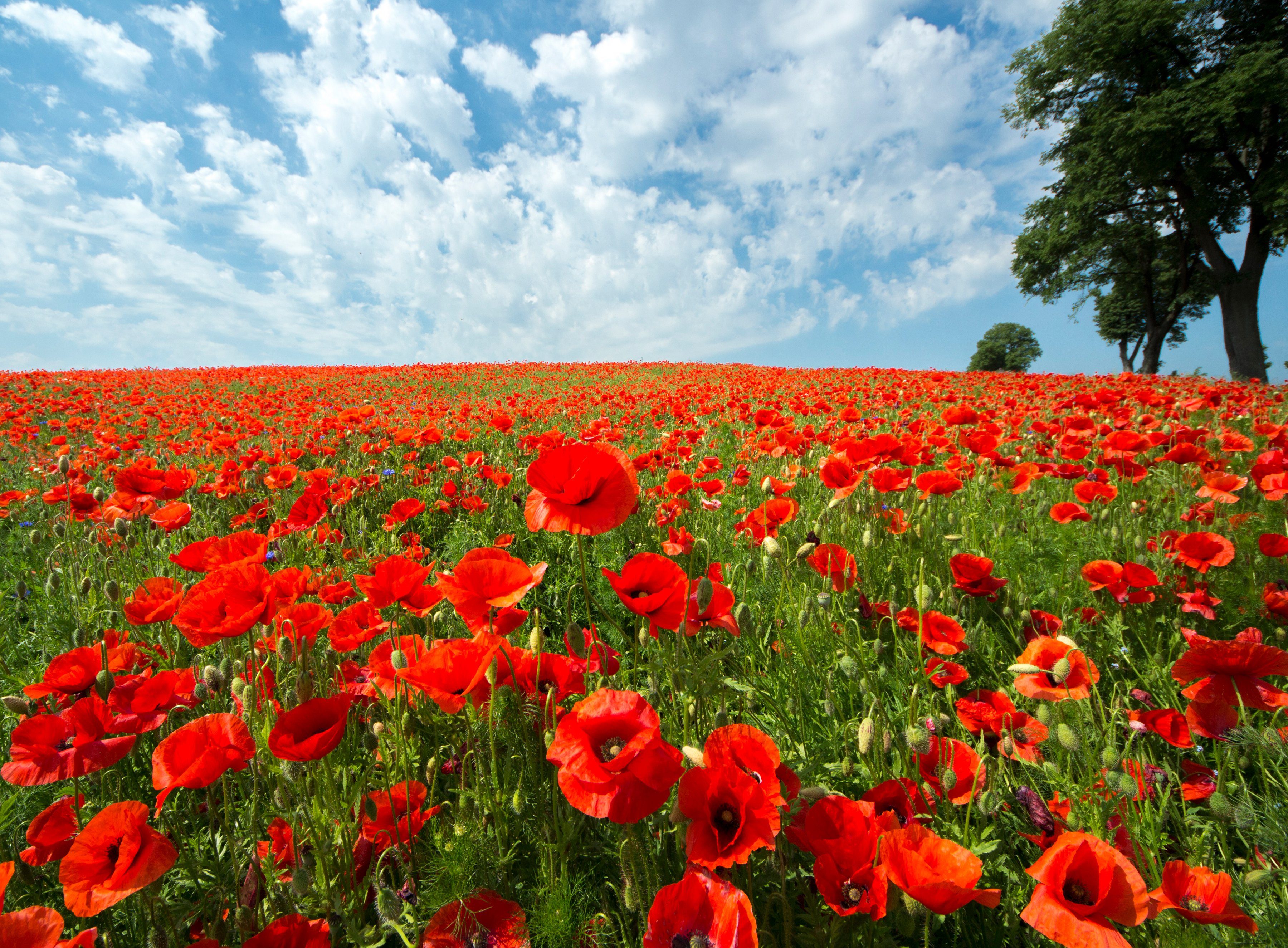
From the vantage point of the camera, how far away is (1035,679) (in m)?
1.51

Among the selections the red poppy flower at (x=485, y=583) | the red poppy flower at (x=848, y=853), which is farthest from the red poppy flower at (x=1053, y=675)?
the red poppy flower at (x=485, y=583)

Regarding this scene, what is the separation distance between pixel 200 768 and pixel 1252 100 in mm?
27037

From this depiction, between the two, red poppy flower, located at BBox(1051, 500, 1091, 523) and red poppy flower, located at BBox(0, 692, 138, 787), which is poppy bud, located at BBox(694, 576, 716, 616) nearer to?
red poppy flower, located at BBox(0, 692, 138, 787)

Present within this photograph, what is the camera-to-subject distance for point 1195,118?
17406 mm

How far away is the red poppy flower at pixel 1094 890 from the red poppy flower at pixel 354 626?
163 cm

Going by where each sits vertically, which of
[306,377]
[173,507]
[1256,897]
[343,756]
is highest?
[306,377]

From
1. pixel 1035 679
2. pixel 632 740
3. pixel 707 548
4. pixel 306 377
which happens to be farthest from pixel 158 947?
pixel 306 377

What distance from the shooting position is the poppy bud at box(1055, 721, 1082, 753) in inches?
50.3

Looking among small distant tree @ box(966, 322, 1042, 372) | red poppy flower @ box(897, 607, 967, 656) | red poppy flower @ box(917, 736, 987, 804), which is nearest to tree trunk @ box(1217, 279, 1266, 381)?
red poppy flower @ box(897, 607, 967, 656)

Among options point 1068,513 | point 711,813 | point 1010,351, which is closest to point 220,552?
point 711,813

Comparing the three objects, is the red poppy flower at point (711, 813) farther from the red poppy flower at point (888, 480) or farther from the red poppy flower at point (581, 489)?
the red poppy flower at point (888, 480)

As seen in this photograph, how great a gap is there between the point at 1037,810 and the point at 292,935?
164cm

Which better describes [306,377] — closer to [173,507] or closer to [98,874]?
[173,507]

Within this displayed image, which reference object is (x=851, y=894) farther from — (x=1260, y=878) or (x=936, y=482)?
(x=936, y=482)
